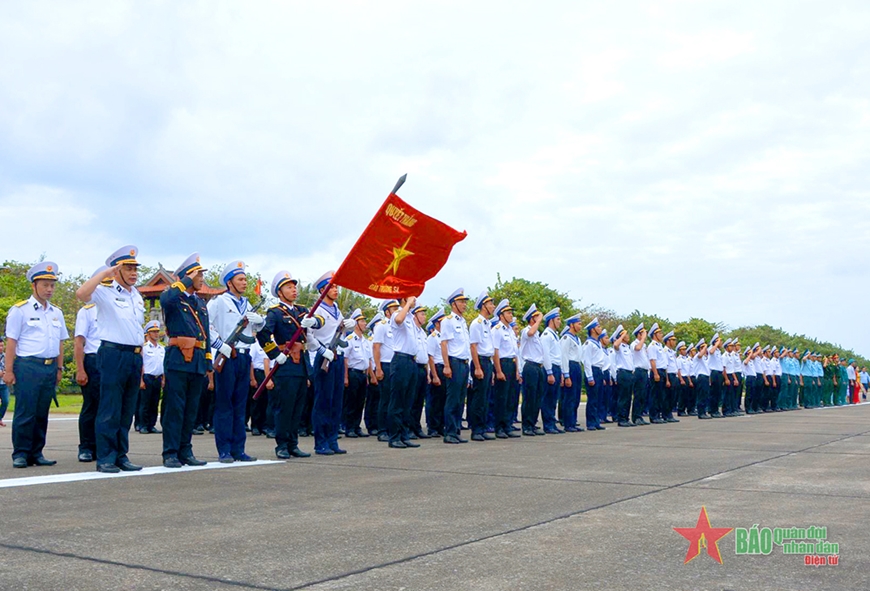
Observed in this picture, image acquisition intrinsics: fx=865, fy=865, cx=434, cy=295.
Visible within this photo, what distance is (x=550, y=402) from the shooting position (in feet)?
47.5

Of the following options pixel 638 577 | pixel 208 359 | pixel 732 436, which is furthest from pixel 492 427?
pixel 638 577

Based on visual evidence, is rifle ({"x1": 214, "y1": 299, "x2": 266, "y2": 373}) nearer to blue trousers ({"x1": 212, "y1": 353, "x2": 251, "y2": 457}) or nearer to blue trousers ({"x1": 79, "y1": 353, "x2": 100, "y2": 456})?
blue trousers ({"x1": 212, "y1": 353, "x2": 251, "y2": 457})

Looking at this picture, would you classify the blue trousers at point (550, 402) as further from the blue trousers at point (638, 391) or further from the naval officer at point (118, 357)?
the naval officer at point (118, 357)

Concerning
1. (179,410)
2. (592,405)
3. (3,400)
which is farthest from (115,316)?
(3,400)

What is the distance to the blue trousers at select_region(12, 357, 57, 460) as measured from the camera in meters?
8.11

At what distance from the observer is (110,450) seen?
7.59 metres

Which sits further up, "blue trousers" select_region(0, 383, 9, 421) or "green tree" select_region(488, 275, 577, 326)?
"green tree" select_region(488, 275, 577, 326)

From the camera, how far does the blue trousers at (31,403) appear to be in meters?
8.11

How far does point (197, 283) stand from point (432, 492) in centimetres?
337

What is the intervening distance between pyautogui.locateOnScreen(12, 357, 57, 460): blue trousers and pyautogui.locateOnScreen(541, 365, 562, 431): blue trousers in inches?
313

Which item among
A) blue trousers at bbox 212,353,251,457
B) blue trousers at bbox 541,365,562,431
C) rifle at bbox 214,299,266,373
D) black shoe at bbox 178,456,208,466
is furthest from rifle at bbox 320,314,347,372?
blue trousers at bbox 541,365,562,431

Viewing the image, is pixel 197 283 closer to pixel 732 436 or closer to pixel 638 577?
pixel 638 577

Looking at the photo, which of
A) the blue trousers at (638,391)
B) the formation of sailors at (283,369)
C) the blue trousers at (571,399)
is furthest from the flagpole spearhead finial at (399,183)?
the blue trousers at (638,391)

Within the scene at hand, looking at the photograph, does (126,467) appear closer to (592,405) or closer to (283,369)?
(283,369)
